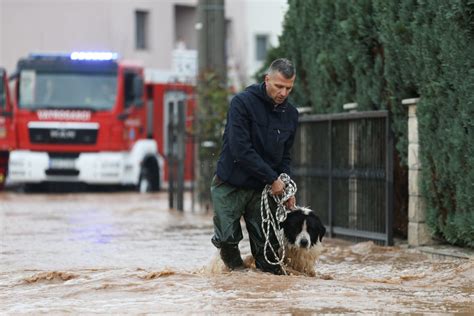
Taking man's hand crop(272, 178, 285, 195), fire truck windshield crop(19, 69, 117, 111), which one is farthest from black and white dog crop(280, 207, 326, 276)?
fire truck windshield crop(19, 69, 117, 111)

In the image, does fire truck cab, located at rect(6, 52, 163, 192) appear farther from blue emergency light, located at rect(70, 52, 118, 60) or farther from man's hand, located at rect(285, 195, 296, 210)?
man's hand, located at rect(285, 195, 296, 210)

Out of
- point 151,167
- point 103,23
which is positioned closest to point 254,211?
point 151,167

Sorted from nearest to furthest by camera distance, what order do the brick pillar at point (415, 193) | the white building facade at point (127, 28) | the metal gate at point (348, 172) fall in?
the brick pillar at point (415, 193)
the metal gate at point (348, 172)
the white building facade at point (127, 28)

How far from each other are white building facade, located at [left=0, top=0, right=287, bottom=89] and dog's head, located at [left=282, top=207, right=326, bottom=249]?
92.9 ft

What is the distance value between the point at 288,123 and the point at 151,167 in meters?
21.7

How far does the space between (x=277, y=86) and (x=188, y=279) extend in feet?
5.69

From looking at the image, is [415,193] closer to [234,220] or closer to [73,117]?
[234,220]

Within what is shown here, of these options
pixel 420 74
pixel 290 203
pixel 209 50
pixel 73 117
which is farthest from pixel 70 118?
pixel 290 203

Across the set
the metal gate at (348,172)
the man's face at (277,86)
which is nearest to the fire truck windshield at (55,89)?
the metal gate at (348,172)

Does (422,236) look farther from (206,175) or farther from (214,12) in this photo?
(214,12)

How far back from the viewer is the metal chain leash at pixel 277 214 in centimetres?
1059

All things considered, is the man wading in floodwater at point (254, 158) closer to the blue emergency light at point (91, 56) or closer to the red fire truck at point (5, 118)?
the blue emergency light at point (91, 56)

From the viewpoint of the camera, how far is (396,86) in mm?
14344

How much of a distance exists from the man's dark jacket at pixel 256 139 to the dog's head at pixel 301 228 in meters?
0.37
